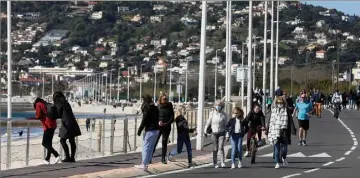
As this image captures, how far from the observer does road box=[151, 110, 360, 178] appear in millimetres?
21578

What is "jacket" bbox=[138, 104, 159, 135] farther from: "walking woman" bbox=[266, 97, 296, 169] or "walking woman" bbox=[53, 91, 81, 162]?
"walking woman" bbox=[266, 97, 296, 169]

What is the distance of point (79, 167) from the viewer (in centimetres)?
2183

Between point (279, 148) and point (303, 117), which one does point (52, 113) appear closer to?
point (279, 148)

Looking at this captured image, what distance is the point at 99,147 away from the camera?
28.2 metres

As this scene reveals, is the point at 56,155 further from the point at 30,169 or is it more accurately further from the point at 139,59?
the point at 139,59

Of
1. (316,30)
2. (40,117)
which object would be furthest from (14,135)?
(316,30)

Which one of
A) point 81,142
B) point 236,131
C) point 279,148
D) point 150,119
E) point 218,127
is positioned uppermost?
point 150,119

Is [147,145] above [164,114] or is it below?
below

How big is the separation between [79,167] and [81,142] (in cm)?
904

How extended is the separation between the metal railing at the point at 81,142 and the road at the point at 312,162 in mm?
4079

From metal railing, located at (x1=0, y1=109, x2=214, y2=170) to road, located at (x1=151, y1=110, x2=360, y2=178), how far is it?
13.4 ft

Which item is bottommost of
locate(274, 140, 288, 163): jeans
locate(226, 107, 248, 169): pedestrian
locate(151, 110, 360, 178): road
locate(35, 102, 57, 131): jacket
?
locate(151, 110, 360, 178): road

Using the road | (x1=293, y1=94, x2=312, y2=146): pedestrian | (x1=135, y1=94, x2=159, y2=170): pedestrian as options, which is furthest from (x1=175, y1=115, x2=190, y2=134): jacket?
(x1=293, y1=94, x2=312, y2=146): pedestrian

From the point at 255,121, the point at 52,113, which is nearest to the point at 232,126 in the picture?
the point at 255,121
